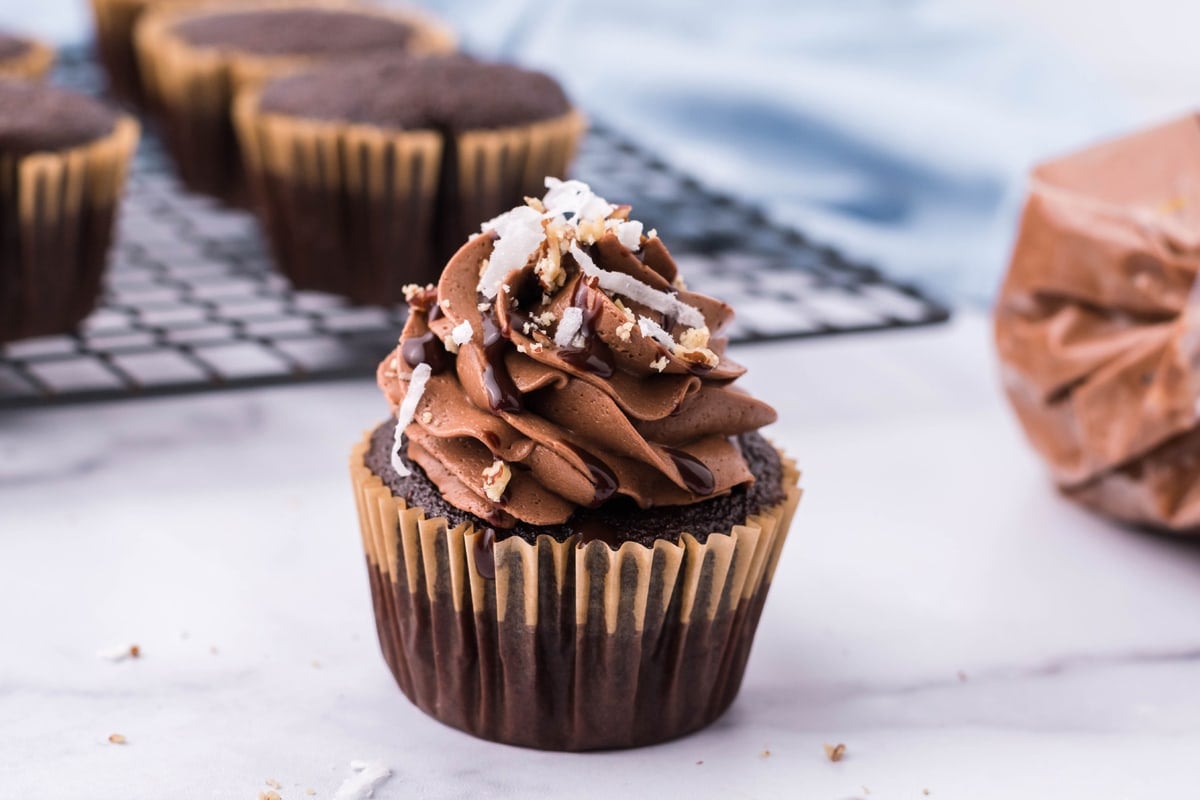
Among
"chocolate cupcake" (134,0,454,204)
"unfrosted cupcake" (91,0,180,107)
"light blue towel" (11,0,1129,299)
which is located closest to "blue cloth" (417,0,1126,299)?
"light blue towel" (11,0,1129,299)

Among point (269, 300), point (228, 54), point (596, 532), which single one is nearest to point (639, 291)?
point (596, 532)

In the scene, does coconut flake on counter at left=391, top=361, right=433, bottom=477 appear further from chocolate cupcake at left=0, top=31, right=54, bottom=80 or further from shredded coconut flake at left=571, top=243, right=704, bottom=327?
chocolate cupcake at left=0, top=31, right=54, bottom=80

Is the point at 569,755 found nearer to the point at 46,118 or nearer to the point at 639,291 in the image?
the point at 639,291

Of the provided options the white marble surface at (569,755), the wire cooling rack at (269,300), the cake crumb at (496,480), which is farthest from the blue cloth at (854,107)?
the cake crumb at (496,480)

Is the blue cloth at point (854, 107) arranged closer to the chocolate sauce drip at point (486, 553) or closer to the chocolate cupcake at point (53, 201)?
the chocolate cupcake at point (53, 201)

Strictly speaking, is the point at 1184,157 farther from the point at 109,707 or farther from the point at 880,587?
the point at 109,707
